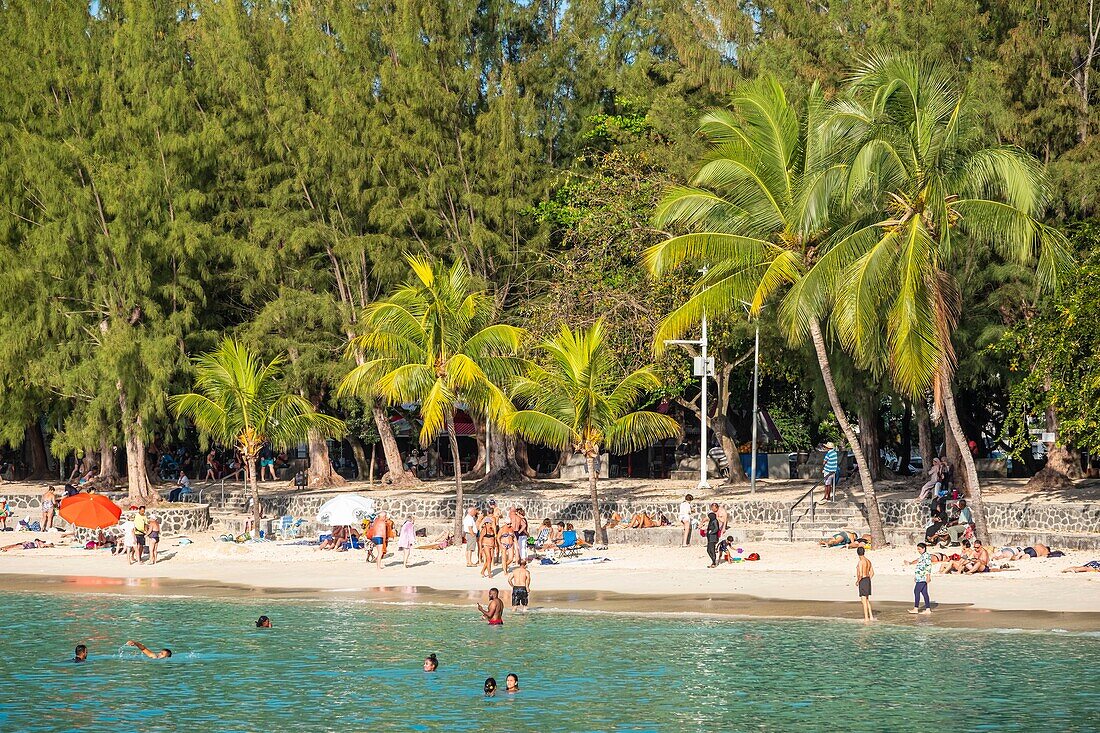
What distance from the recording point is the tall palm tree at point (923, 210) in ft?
100

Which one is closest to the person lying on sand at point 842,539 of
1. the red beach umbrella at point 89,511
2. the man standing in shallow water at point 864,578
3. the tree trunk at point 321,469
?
the man standing in shallow water at point 864,578

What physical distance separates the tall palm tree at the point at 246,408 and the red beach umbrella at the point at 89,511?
4633mm

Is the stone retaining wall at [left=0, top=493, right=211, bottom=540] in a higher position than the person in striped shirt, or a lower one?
lower

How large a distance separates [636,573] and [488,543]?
3.64 metres

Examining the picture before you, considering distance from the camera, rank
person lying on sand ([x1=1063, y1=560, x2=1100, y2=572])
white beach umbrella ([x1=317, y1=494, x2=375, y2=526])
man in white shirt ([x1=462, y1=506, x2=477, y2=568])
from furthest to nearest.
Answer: white beach umbrella ([x1=317, y1=494, x2=375, y2=526]) → man in white shirt ([x1=462, y1=506, x2=477, y2=568]) → person lying on sand ([x1=1063, y1=560, x2=1100, y2=572])

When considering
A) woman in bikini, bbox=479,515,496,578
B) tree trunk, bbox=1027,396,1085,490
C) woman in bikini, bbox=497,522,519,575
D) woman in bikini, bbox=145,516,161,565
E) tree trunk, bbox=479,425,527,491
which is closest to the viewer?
woman in bikini, bbox=497,522,519,575

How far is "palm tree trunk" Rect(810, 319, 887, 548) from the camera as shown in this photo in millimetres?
33906

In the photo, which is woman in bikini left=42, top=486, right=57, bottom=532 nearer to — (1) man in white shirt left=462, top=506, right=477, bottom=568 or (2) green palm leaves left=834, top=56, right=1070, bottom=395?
(1) man in white shirt left=462, top=506, right=477, bottom=568

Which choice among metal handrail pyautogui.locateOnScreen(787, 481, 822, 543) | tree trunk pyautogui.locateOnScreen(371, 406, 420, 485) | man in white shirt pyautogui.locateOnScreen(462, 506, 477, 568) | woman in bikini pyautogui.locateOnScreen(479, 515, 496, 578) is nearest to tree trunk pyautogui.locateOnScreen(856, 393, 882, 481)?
metal handrail pyautogui.locateOnScreen(787, 481, 822, 543)

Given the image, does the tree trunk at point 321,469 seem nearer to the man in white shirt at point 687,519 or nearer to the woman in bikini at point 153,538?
the woman in bikini at point 153,538

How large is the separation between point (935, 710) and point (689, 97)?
29.7 m

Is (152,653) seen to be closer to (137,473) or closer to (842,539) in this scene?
(842,539)

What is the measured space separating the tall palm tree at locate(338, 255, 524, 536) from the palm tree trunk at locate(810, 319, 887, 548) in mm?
8357

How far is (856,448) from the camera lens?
3419 centimetres
